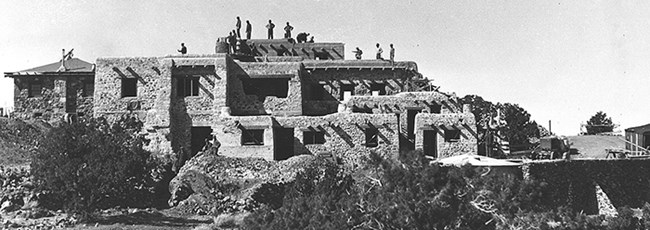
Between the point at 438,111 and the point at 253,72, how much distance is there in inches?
462

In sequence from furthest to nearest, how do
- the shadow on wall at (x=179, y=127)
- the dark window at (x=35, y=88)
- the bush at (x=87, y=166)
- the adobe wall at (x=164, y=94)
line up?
the dark window at (x=35, y=88)
the adobe wall at (x=164, y=94)
the shadow on wall at (x=179, y=127)
the bush at (x=87, y=166)

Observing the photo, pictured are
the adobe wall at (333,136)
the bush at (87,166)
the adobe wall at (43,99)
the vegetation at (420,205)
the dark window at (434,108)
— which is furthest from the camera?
the adobe wall at (43,99)

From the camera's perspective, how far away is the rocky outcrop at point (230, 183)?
42000 mm

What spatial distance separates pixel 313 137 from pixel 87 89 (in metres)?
16.9

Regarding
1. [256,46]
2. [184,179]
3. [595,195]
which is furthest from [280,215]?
[256,46]

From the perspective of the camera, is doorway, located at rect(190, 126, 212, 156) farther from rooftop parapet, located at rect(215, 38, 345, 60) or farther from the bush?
rooftop parapet, located at rect(215, 38, 345, 60)

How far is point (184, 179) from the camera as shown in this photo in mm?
43562

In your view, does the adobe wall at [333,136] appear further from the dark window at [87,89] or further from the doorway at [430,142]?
the dark window at [87,89]

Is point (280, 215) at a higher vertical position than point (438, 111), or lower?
lower

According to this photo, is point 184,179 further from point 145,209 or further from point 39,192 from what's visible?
point 39,192

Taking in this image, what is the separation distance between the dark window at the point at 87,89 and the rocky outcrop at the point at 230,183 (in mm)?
13077

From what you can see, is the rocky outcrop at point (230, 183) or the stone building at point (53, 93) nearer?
the rocky outcrop at point (230, 183)

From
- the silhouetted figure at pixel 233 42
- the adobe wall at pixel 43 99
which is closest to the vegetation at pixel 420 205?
the silhouetted figure at pixel 233 42

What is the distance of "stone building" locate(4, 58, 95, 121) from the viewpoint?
2115 inches
